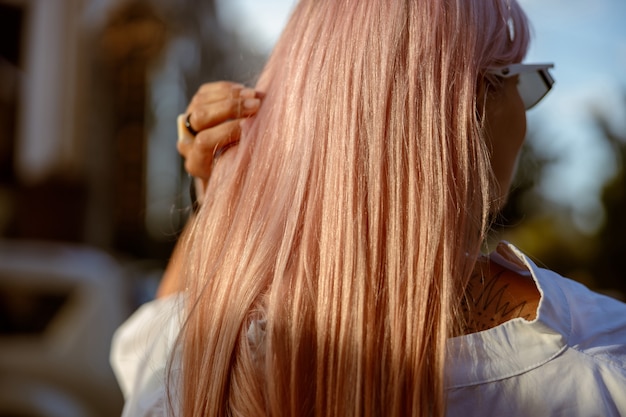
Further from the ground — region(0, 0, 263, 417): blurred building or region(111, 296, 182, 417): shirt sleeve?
region(111, 296, 182, 417): shirt sleeve

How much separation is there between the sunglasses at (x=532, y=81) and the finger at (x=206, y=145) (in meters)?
0.60

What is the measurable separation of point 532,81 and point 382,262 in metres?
0.63

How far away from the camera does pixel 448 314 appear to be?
118 cm

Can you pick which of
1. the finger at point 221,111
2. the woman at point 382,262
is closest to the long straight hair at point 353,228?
the woman at point 382,262

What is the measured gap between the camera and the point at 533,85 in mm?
1562

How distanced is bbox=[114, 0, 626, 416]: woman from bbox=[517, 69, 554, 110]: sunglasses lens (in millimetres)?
67

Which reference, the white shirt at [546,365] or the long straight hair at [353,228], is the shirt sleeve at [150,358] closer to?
the long straight hair at [353,228]

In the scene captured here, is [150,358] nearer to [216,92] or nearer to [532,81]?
[216,92]

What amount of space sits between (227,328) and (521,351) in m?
0.53

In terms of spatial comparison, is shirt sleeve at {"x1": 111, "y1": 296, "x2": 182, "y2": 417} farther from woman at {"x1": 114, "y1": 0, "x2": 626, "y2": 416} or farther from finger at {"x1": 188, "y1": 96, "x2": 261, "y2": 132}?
finger at {"x1": 188, "y1": 96, "x2": 261, "y2": 132}

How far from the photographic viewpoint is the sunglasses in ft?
4.74

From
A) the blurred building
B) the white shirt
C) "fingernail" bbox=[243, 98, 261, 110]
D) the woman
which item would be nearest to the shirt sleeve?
the woman

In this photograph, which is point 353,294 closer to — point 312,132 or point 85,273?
point 312,132

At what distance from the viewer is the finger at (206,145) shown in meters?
1.53
